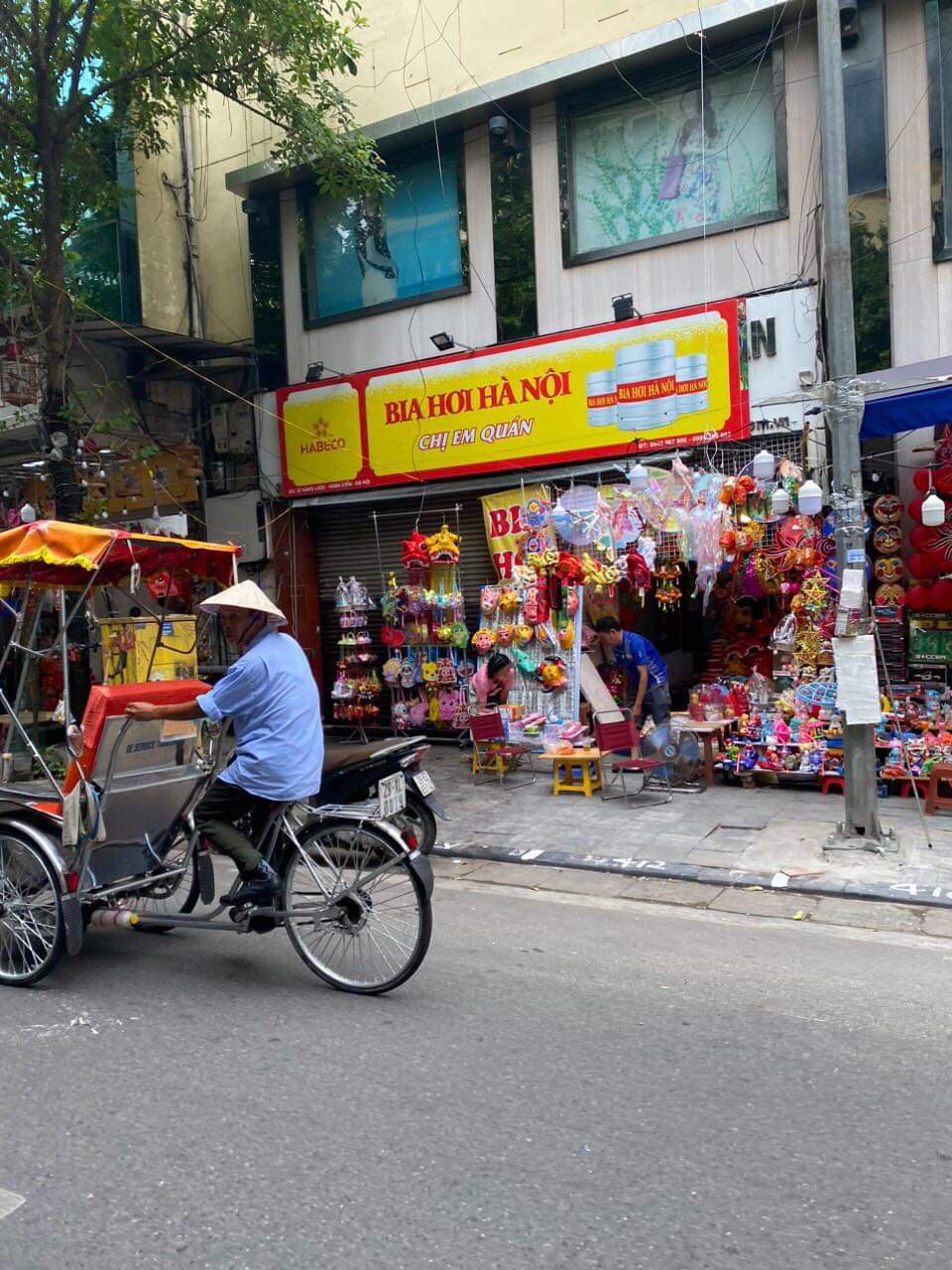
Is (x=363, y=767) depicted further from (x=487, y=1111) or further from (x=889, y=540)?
(x=889, y=540)

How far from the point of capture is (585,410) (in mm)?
10664

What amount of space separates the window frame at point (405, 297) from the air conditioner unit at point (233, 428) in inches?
60.7

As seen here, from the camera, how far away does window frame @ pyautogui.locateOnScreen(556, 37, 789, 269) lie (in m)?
9.72

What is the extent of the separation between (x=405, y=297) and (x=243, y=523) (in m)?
3.73

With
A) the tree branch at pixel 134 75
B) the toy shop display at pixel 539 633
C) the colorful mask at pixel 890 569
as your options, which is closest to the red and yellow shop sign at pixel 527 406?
the toy shop display at pixel 539 633

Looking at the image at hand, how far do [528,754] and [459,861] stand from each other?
317 centimetres

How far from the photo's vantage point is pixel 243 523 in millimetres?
13445

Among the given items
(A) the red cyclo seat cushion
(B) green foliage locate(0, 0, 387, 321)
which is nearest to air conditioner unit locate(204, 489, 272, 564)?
(B) green foliage locate(0, 0, 387, 321)

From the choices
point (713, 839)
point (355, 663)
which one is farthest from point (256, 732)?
point (355, 663)

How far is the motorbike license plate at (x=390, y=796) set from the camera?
15.4ft

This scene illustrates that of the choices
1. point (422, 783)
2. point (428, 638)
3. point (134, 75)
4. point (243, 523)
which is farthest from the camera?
point (243, 523)

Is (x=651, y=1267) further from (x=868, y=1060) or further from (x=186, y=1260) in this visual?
(x=868, y=1060)

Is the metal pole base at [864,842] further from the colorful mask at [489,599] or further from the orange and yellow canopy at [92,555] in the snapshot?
the orange and yellow canopy at [92,555]

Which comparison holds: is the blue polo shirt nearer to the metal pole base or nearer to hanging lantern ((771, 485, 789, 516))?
hanging lantern ((771, 485, 789, 516))
